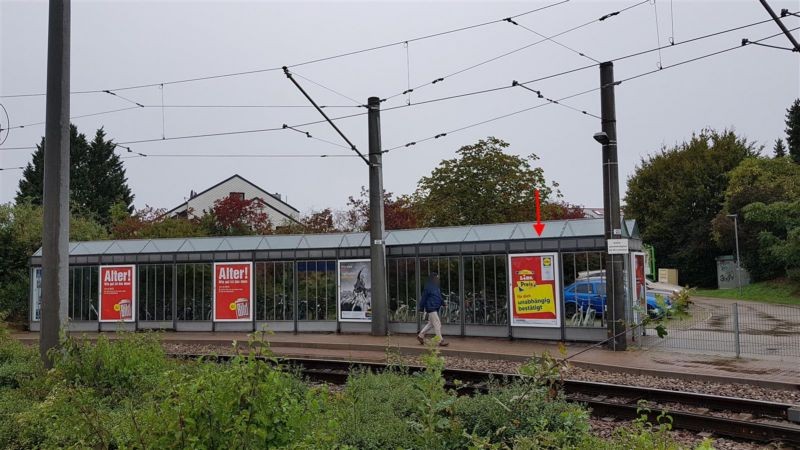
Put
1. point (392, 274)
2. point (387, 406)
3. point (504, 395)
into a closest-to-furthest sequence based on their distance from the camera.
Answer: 1. point (504, 395)
2. point (387, 406)
3. point (392, 274)

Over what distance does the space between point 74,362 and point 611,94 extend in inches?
520

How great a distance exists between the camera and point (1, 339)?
483 inches

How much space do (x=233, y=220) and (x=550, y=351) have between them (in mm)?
26021

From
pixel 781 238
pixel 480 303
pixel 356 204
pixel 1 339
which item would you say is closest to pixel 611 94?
pixel 480 303

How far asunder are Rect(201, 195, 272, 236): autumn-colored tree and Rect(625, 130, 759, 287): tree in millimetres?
34232

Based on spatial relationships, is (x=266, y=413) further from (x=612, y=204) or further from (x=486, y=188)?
(x=486, y=188)

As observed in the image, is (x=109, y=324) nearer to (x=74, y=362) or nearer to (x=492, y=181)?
(x=74, y=362)

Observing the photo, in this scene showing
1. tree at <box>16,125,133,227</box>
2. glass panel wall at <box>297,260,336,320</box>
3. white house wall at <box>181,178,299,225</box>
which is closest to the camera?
glass panel wall at <box>297,260,336,320</box>

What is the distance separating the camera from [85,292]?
2200 centimetres

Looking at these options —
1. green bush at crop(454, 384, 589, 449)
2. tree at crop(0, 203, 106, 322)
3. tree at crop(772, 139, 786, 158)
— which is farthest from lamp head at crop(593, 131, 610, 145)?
tree at crop(772, 139, 786, 158)

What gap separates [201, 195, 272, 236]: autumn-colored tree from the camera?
36281 millimetres

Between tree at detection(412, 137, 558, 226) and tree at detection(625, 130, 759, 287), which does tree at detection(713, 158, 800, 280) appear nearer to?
tree at detection(625, 130, 759, 287)

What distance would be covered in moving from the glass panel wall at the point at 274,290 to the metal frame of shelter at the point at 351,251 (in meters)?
0.15

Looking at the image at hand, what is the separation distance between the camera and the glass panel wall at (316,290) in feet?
65.8
